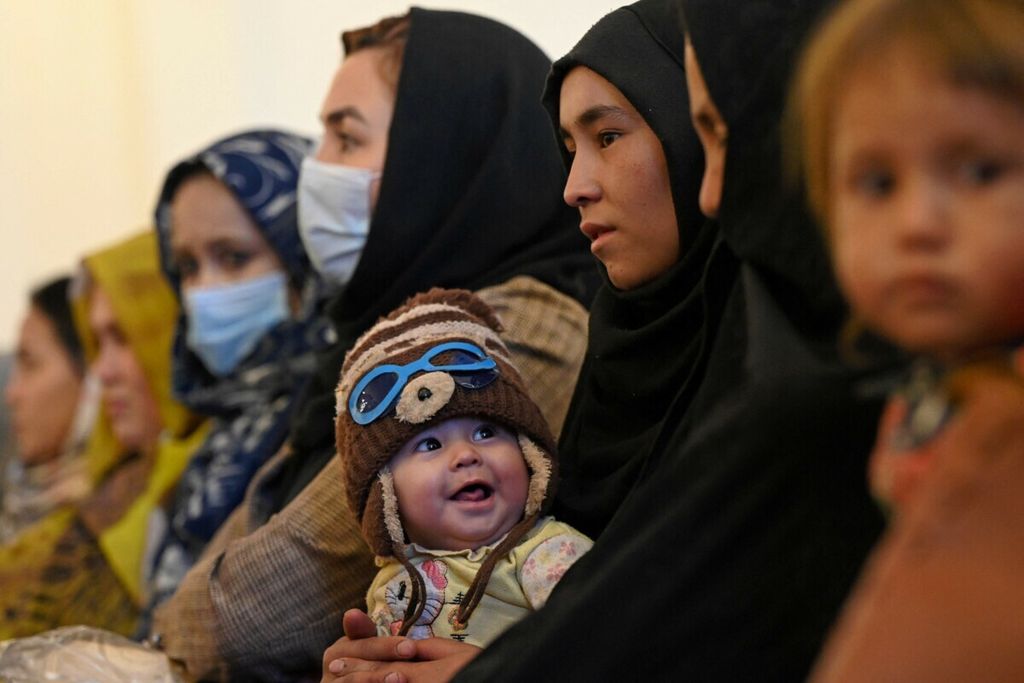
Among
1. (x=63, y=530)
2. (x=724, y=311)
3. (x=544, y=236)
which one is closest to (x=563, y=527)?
(x=724, y=311)

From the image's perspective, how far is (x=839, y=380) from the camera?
121 cm

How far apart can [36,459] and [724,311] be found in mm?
3576

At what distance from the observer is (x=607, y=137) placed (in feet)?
6.74

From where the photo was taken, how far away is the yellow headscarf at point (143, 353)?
12.2ft

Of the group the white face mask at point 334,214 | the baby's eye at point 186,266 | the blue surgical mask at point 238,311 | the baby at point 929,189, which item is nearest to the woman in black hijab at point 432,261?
the white face mask at point 334,214

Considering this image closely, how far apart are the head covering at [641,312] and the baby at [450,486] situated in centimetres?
11

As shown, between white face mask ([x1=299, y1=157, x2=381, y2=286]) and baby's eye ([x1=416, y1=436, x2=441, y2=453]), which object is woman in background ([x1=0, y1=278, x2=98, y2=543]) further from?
baby's eye ([x1=416, y1=436, x2=441, y2=453])

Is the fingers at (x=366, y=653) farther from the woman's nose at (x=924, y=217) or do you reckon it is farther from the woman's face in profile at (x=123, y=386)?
the woman's face in profile at (x=123, y=386)

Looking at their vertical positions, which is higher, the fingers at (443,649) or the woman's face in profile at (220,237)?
the woman's face in profile at (220,237)

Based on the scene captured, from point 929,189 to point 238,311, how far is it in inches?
105

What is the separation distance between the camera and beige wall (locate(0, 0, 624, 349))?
5.57m

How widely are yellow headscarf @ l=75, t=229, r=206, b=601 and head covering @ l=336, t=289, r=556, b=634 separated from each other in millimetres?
1842

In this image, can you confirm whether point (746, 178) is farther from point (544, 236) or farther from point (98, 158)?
point (98, 158)

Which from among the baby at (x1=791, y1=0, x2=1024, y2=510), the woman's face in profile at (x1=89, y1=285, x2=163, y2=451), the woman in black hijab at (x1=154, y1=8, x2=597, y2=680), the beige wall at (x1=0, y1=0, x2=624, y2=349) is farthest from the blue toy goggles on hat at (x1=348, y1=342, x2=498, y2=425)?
the beige wall at (x1=0, y1=0, x2=624, y2=349)
